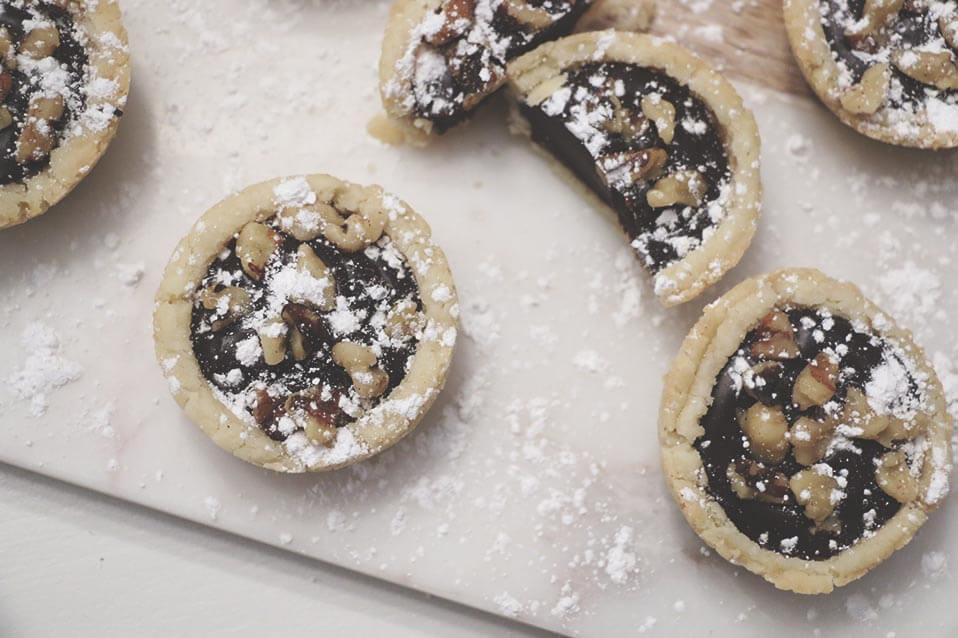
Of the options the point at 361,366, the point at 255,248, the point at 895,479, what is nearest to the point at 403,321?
the point at 361,366

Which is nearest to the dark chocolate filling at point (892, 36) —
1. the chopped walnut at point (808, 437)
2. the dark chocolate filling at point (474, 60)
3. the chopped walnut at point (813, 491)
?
the dark chocolate filling at point (474, 60)

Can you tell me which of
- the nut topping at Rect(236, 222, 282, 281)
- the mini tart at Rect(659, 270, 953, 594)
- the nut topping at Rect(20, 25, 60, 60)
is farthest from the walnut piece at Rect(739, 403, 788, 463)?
the nut topping at Rect(20, 25, 60, 60)

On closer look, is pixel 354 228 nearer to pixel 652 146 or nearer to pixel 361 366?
pixel 361 366

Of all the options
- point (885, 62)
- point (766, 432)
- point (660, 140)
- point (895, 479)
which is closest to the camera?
point (766, 432)

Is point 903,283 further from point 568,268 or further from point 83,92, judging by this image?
point 83,92

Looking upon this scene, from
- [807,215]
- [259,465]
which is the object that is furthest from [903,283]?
[259,465]

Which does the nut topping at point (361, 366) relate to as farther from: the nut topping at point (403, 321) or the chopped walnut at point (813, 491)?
the chopped walnut at point (813, 491)
